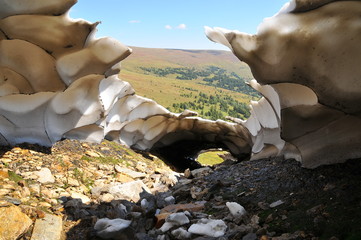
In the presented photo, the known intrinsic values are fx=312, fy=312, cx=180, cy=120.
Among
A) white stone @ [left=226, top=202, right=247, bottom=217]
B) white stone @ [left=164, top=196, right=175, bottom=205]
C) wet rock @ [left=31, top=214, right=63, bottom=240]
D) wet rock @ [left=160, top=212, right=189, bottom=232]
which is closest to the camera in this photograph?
wet rock @ [left=31, top=214, right=63, bottom=240]

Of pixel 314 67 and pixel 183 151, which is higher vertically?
pixel 314 67

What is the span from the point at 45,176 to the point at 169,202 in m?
3.39

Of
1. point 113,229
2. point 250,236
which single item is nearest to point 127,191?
point 113,229

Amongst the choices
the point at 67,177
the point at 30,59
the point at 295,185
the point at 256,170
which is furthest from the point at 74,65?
the point at 295,185

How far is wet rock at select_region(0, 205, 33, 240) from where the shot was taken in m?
5.51

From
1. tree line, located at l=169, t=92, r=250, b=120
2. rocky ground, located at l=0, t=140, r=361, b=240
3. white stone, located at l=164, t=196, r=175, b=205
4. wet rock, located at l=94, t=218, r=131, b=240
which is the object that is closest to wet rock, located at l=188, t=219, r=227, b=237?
rocky ground, located at l=0, t=140, r=361, b=240

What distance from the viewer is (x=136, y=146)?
55.1 ft

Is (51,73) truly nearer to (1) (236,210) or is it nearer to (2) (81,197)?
(2) (81,197)

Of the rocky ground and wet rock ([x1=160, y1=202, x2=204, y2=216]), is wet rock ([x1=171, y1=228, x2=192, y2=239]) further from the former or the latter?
wet rock ([x1=160, y1=202, x2=204, y2=216])

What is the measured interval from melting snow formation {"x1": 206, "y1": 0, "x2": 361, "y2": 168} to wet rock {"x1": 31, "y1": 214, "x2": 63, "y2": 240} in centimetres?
505

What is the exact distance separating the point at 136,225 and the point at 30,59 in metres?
6.38

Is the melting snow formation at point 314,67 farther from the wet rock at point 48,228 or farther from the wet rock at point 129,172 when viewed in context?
the wet rock at point 129,172

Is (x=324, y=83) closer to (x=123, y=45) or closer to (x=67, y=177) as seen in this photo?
(x=123, y=45)

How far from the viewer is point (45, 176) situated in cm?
834
